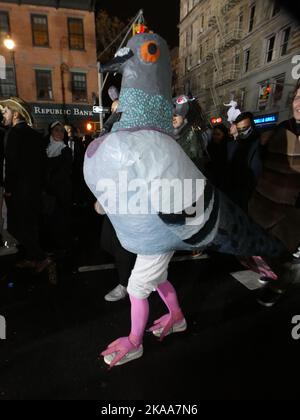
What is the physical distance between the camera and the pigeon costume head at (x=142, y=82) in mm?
1251

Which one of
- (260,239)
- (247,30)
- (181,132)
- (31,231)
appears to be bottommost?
(31,231)

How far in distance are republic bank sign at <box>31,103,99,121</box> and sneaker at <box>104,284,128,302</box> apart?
14.4m

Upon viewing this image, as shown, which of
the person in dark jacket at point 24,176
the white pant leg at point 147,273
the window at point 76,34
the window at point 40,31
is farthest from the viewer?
the window at point 76,34

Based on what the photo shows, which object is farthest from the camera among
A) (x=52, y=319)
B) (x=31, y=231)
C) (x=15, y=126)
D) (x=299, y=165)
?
(x=31, y=231)

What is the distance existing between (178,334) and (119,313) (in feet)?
1.68

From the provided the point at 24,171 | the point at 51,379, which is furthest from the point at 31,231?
the point at 51,379

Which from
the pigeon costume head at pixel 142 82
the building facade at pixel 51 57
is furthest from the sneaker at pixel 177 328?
the building facade at pixel 51 57

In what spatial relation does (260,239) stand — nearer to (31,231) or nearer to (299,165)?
(299,165)

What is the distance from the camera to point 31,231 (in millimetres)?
2816

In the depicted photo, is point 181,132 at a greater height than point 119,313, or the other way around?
point 181,132

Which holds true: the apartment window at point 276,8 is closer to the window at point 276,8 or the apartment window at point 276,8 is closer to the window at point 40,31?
the window at point 276,8

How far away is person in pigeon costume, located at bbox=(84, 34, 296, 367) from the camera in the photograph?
45.4 inches

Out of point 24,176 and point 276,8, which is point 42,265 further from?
point 276,8

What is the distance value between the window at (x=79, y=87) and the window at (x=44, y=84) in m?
1.23
